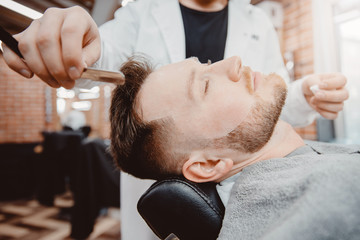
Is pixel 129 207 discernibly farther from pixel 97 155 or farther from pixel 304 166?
pixel 97 155

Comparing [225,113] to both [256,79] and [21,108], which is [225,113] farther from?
[21,108]

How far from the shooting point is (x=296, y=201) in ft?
1.90

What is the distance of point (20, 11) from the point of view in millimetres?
A: 983

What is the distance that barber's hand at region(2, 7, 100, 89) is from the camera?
56 centimetres

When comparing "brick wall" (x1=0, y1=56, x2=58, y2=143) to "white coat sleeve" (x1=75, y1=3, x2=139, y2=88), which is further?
"brick wall" (x1=0, y1=56, x2=58, y2=143)

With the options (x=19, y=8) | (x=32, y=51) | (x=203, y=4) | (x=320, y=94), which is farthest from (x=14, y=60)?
(x=320, y=94)

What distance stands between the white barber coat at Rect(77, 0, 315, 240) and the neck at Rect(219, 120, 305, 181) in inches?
15.1

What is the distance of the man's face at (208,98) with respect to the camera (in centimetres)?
91

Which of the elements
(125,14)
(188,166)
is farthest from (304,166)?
(125,14)

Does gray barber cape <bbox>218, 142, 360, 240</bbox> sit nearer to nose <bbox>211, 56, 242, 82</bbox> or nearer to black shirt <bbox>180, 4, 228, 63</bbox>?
nose <bbox>211, 56, 242, 82</bbox>

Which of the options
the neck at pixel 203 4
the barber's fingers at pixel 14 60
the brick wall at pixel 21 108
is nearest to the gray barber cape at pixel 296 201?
the barber's fingers at pixel 14 60

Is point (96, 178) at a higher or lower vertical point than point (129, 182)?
lower

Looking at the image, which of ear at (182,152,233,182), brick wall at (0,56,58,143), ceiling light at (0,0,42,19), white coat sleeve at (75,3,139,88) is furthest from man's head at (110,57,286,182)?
brick wall at (0,56,58,143)

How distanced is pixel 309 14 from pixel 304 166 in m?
2.91
